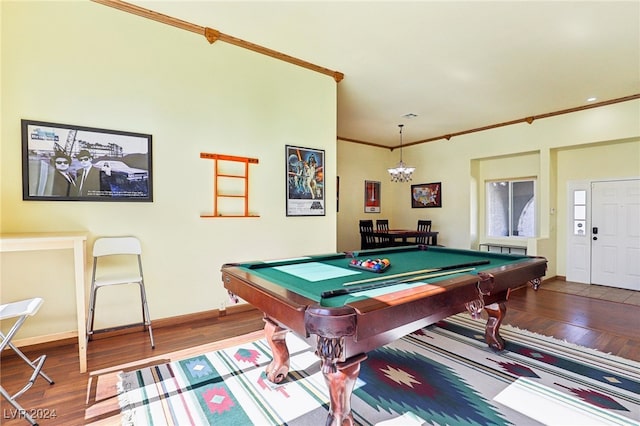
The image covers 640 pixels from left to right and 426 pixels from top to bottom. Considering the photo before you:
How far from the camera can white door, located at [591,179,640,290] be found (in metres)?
5.21

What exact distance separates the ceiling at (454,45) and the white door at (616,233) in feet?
5.33

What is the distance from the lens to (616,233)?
541 cm

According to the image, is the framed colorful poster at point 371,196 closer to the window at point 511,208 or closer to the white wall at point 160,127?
the window at point 511,208

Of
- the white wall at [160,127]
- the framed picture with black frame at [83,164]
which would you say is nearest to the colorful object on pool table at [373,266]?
the white wall at [160,127]

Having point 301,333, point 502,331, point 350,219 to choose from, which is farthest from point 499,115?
point 301,333

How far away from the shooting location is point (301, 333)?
1.41 m

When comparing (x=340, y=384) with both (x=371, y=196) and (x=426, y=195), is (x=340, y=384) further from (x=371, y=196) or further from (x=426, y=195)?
(x=426, y=195)

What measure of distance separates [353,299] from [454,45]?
3.47 metres

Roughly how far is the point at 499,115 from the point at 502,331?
4.51 metres

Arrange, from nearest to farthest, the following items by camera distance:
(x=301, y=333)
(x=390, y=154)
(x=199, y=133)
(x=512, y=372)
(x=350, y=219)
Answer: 1. (x=301, y=333)
2. (x=512, y=372)
3. (x=199, y=133)
4. (x=350, y=219)
5. (x=390, y=154)

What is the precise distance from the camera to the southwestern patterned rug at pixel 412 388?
179cm

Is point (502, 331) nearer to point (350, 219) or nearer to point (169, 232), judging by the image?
point (169, 232)

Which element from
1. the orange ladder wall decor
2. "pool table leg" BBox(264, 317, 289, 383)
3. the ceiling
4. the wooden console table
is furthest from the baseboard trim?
the ceiling

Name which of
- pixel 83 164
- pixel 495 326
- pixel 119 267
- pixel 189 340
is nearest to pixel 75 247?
pixel 119 267
